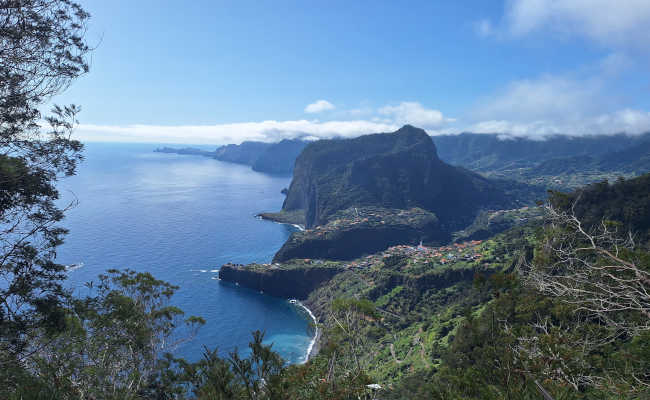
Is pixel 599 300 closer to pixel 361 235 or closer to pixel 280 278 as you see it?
pixel 280 278

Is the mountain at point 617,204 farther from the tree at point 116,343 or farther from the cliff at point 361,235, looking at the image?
the cliff at point 361,235

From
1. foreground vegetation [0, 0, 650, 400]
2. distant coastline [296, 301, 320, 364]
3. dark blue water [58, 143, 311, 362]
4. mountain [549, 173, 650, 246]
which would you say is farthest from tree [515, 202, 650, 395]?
distant coastline [296, 301, 320, 364]

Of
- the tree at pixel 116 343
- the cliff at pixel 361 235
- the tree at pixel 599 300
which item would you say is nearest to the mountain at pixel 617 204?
the tree at pixel 599 300

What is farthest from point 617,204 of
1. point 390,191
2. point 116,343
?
point 390,191

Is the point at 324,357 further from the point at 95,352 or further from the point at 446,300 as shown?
the point at 446,300

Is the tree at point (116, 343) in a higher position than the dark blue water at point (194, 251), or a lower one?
higher

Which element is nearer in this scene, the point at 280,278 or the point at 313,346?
the point at 313,346

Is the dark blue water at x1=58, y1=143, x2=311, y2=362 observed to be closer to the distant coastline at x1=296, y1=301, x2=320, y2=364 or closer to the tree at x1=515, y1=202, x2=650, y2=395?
the distant coastline at x1=296, y1=301, x2=320, y2=364
